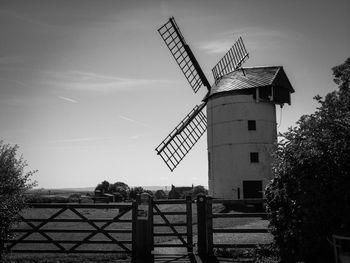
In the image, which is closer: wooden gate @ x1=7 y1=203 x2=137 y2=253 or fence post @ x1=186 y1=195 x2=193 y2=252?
wooden gate @ x1=7 y1=203 x2=137 y2=253

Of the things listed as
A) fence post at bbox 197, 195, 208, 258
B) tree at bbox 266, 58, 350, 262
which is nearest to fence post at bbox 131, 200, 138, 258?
fence post at bbox 197, 195, 208, 258

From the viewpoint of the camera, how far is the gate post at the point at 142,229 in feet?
33.5

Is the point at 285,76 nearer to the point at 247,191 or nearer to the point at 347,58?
the point at 247,191

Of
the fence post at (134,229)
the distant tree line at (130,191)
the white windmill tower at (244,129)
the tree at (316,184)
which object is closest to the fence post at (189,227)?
the fence post at (134,229)

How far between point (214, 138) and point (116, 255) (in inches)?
762

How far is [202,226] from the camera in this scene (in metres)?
10.5

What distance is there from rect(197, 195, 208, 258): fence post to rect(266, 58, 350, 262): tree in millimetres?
2289

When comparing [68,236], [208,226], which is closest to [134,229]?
[208,226]

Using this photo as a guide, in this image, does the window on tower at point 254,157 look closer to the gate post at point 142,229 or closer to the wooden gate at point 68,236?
the wooden gate at point 68,236

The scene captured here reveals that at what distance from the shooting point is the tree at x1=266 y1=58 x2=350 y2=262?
25.8ft

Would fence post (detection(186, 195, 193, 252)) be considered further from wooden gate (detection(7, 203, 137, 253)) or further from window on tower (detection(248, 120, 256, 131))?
window on tower (detection(248, 120, 256, 131))

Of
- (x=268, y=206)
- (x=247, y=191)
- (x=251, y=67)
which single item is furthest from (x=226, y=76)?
(x=268, y=206)

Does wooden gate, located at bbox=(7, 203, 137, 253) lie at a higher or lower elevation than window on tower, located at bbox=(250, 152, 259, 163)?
lower

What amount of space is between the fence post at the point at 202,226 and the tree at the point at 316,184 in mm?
2289
